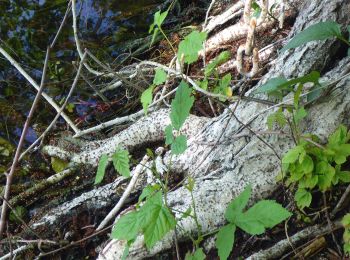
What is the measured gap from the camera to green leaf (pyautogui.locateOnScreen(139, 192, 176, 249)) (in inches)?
53.9

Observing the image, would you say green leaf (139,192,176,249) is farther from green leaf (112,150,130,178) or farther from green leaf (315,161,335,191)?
green leaf (315,161,335,191)

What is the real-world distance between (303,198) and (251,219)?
0.41 metres

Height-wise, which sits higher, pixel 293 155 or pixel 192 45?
pixel 192 45

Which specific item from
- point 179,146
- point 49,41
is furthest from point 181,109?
point 49,41

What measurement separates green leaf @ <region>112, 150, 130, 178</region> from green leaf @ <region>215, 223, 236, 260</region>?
0.51 m

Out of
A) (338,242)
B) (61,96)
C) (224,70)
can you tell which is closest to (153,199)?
(338,242)

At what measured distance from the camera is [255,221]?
1.42 m

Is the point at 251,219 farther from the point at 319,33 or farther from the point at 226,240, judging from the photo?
the point at 319,33

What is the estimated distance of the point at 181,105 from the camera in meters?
1.67

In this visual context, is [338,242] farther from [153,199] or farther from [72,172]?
[72,172]

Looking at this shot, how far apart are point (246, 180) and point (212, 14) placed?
2.72 meters

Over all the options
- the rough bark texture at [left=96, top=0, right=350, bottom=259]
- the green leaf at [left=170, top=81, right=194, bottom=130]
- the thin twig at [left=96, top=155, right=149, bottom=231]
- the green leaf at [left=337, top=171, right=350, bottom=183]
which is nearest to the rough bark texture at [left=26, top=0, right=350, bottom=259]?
the rough bark texture at [left=96, top=0, right=350, bottom=259]

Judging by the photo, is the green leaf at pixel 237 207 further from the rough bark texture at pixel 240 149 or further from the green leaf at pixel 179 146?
the rough bark texture at pixel 240 149

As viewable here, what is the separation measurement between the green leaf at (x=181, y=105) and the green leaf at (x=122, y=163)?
1.01 feet
